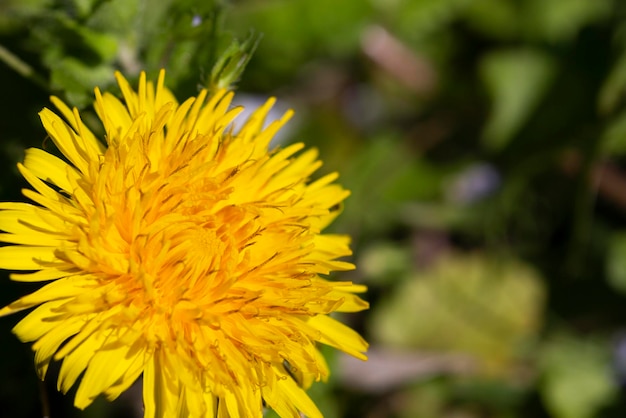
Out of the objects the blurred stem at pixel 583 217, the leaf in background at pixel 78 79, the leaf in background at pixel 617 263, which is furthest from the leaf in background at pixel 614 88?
the leaf in background at pixel 78 79

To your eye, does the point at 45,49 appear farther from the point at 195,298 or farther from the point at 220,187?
the point at 195,298

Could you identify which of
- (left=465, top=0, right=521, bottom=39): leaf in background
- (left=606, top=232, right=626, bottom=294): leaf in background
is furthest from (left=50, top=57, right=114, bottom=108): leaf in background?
(left=606, top=232, right=626, bottom=294): leaf in background

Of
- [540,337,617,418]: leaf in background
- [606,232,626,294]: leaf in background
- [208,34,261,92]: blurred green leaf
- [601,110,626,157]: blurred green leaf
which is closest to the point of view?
[208,34,261,92]: blurred green leaf

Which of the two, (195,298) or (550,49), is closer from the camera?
(195,298)

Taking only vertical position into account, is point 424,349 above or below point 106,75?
below

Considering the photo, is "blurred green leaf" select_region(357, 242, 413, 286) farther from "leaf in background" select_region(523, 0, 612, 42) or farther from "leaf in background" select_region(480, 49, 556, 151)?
"leaf in background" select_region(523, 0, 612, 42)

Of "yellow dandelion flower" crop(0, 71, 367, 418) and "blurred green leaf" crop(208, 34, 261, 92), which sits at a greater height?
"blurred green leaf" crop(208, 34, 261, 92)

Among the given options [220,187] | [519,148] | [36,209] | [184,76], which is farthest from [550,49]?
[36,209]
